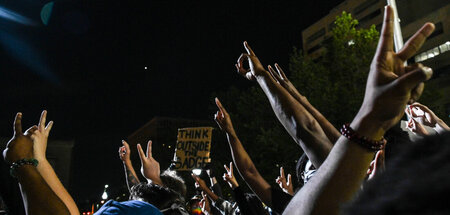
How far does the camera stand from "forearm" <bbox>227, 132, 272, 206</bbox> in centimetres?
294

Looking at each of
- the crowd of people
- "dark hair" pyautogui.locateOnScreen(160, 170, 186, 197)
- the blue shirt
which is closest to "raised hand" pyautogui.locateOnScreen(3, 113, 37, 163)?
the crowd of people

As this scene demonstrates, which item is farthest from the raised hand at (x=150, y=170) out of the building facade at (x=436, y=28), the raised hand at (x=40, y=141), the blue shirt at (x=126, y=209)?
the building facade at (x=436, y=28)

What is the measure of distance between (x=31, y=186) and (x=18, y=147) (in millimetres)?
313

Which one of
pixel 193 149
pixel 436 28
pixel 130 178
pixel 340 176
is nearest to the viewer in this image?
pixel 340 176

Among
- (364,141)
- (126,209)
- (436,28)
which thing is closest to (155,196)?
(126,209)

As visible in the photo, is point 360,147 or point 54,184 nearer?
point 360,147

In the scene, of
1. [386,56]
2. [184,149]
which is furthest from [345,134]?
[184,149]

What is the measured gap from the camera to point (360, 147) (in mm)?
1026

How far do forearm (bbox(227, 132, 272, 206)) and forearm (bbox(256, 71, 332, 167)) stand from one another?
0.99 metres

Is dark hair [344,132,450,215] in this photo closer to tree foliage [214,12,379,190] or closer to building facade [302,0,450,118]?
tree foliage [214,12,379,190]

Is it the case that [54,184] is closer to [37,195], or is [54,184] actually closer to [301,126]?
[37,195]

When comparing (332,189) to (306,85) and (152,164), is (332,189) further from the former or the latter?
(306,85)

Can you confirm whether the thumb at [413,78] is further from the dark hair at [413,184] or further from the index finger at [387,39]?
the dark hair at [413,184]

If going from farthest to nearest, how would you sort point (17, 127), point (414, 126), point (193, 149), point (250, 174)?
1. point (193, 149)
2. point (250, 174)
3. point (414, 126)
4. point (17, 127)
